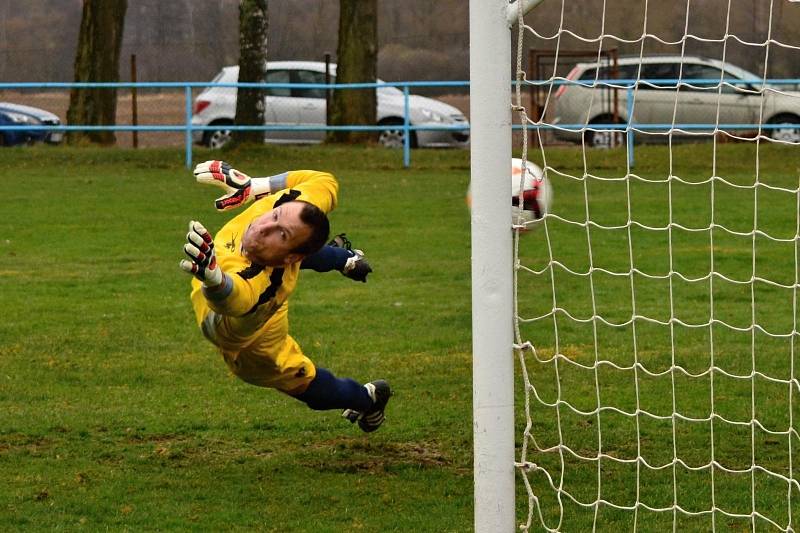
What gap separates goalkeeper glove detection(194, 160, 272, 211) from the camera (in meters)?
4.96

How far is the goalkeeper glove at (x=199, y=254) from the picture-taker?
4.09 m

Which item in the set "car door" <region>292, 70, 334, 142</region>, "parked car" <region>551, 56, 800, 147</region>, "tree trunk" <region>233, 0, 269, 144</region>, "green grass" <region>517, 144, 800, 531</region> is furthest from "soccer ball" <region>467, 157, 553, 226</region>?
"car door" <region>292, 70, 334, 142</region>

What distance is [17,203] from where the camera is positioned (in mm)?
14422

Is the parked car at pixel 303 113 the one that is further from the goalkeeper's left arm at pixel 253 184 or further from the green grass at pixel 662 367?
the goalkeeper's left arm at pixel 253 184

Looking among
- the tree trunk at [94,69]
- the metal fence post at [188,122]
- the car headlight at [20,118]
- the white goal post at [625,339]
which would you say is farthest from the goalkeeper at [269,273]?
the car headlight at [20,118]

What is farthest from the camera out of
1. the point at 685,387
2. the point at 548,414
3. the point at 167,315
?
the point at 167,315

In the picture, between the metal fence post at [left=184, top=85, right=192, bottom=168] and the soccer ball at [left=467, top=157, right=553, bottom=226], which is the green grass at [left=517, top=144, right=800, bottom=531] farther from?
the metal fence post at [left=184, top=85, right=192, bottom=168]

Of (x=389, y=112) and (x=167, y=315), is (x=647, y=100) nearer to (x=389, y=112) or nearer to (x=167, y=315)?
(x=389, y=112)

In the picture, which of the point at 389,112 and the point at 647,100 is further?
the point at 389,112

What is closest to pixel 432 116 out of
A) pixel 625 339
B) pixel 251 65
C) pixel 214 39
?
pixel 251 65

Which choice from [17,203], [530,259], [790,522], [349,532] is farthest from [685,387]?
[17,203]

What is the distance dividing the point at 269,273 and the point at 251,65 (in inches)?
589

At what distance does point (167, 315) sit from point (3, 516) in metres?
4.04

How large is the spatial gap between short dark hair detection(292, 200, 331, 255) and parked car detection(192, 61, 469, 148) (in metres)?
15.6
